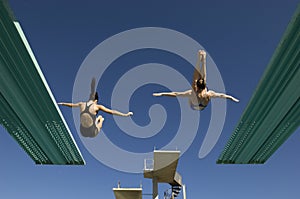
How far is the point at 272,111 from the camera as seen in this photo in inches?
408

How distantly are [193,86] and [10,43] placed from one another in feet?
15.4

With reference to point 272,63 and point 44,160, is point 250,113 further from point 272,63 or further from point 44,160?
point 44,160

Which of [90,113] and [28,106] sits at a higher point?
[28,106]

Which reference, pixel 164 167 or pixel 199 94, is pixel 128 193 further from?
pixel 199 94

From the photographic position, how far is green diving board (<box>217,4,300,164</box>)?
7.62 m

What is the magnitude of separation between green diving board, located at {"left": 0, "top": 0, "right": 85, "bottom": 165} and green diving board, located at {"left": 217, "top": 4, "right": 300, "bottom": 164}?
5185 millimetres

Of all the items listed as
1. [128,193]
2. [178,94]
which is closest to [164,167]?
[128,193]

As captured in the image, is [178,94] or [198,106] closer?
[178,94]

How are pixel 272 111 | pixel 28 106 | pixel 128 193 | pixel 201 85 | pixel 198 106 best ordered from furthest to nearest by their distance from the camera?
pixel 128 193, pixel 272 111, pixel 28 106, pixel 198 106, pixel 201 85

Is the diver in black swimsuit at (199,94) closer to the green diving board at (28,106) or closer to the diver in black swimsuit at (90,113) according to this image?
the diver in black swimsuit at (90,113)

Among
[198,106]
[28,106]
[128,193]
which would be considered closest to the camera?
[198,106]

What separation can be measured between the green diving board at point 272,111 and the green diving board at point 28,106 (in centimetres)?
519

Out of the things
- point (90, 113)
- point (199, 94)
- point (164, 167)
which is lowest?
point (90, 113)

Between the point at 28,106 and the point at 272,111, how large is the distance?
688 centimetres
